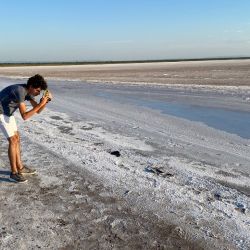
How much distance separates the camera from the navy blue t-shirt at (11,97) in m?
5.39

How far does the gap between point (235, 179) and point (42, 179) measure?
2.73 metres

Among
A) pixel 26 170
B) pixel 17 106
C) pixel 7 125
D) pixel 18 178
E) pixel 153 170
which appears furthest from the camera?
pixel 153 170

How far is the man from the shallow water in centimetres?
494

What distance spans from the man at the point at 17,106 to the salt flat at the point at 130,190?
0.83 feet

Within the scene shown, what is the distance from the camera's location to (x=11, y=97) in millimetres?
5500

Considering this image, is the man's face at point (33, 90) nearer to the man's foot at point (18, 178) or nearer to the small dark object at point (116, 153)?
the man's foot at point (18, 178)

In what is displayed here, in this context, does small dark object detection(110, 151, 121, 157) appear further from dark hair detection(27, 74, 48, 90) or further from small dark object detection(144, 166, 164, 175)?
dark hair detection(27, 74, 48, 90)

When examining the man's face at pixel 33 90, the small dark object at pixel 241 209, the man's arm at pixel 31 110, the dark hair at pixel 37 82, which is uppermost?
the dark hair at pixel 37 82

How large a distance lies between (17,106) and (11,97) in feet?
0.64

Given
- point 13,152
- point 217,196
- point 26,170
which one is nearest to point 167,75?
point 26,170

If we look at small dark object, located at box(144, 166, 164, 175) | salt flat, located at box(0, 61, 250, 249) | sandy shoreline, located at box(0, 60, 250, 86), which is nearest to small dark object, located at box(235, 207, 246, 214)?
salt flat, located at box(0, 61, 250, 249)

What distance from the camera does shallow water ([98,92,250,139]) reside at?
1000cm

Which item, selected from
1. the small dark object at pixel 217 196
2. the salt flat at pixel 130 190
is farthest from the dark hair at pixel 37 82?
the small dark object at pixel 217 196

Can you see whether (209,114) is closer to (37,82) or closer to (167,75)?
(37,82)
